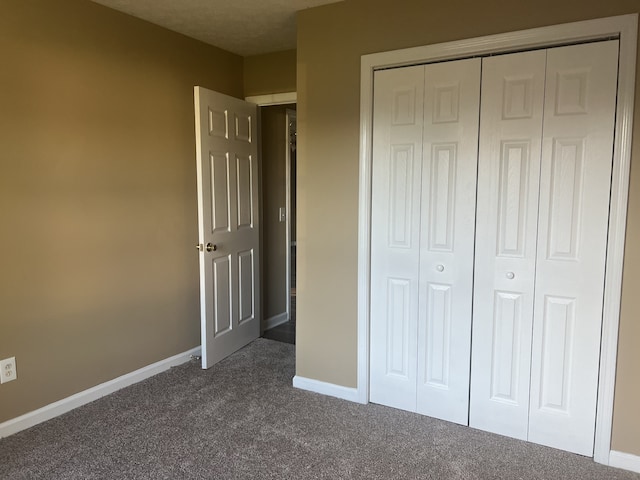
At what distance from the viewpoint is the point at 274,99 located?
3.68 meters

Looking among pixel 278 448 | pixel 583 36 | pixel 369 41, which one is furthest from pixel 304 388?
pixel 583 36

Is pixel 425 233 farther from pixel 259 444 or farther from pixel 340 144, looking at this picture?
pixel 259 444

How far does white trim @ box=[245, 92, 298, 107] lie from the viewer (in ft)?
11.8

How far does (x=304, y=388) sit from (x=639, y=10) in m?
2.68

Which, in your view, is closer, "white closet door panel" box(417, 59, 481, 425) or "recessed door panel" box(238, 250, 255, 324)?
"white closet door panel" box(417, 59, 481, 425)

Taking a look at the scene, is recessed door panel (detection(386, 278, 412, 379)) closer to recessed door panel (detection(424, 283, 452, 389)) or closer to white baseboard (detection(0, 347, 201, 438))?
recessed door panel (detection(424, 283, 452, 389))

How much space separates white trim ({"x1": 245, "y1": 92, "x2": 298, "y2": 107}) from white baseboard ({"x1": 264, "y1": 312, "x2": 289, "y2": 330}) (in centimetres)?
196

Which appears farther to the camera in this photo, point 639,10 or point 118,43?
point 118,43

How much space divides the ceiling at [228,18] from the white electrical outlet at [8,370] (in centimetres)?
208

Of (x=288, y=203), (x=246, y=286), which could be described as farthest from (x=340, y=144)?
(x=288, y=203)

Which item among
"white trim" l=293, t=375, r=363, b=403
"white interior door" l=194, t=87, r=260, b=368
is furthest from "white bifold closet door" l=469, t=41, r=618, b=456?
"white interior door" l=194, t=87, r=260, b=368

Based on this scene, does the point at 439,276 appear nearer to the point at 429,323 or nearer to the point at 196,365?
the point at 429,323

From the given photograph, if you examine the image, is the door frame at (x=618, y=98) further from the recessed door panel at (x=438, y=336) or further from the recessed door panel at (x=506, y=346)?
the recessed door panel at (x=438, y=336)

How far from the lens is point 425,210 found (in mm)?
2523
